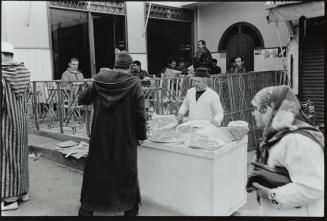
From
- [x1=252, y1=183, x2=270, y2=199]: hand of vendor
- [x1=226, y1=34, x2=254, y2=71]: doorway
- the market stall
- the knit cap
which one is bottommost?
the market stall

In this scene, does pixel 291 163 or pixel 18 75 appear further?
pixel 18 75

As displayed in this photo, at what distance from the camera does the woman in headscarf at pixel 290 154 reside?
226 cm

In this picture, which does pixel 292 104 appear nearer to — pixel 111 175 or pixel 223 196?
pixel 223 196

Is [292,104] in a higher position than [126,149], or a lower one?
higher

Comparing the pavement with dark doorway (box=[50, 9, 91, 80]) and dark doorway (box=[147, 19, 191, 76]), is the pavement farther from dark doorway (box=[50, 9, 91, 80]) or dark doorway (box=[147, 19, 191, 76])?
dark doorway (box=[147, 19, 191, 76])

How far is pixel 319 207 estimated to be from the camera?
2441mm

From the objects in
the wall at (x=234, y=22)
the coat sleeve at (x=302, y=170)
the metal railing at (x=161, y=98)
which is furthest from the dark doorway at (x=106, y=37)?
the coat sleeve at (x=302, y=170)

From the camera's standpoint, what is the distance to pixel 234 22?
37.5ft

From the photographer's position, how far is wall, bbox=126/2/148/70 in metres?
10.7

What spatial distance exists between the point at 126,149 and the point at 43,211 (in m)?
1.42

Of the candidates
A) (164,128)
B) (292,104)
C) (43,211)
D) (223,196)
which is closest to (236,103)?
(164,128)

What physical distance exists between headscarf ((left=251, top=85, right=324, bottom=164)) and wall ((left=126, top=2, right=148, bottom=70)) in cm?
865

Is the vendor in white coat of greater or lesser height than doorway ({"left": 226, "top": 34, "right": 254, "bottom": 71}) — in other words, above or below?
below

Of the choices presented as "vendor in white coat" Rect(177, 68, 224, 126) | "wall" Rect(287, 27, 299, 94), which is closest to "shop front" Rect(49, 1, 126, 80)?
"wall" Rect(287, 27, 299, 94)
